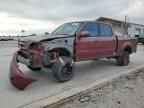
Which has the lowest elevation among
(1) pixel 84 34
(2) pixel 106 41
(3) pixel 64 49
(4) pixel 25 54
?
(4) pixel 25 54

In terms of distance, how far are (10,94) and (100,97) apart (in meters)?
2.26

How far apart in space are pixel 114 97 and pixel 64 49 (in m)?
2.36

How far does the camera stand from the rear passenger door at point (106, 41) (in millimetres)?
8331

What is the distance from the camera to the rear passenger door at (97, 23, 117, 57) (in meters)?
8.33

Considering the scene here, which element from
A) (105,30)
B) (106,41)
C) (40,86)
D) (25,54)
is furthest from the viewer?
(105,30)

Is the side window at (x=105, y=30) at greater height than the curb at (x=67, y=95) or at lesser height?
greater

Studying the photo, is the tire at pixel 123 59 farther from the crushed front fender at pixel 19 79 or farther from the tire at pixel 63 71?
the crushed front fender at pixel 19 79

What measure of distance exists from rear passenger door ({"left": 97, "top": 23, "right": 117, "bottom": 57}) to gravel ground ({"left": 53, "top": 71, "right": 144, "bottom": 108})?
2052 mm

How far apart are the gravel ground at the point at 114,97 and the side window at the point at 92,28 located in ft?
7.29

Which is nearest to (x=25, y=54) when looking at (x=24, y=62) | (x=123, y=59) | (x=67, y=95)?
(x=24, y=62)

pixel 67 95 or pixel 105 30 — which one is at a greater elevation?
pixel 105 30

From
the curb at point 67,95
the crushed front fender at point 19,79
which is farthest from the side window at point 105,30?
the crushed front fender at point 19,79

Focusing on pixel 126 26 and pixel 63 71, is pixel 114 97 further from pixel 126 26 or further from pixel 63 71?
pixel 126 26

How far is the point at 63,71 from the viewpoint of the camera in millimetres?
6602
